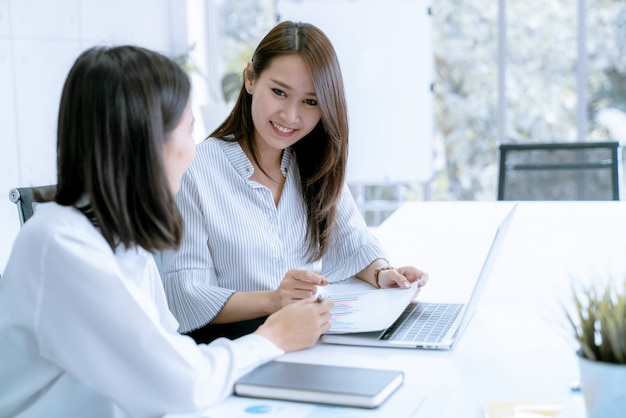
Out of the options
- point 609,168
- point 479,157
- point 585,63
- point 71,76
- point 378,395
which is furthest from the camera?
point 479,157

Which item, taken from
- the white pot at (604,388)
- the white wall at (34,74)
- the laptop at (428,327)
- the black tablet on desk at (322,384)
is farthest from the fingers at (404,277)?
the white wall at (34,74)

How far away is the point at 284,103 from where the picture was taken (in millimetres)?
1770

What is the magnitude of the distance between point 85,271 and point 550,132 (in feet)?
13.8

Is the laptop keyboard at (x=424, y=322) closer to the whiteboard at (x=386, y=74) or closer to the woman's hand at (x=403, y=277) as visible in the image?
the woman's hand at (x=403, y=277)

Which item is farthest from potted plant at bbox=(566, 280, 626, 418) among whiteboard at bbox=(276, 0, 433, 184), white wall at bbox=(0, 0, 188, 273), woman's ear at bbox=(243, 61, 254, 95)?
whiteboard at bbox=(276, 0, 433, 184)

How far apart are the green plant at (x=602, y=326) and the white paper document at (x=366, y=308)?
491 millimetres

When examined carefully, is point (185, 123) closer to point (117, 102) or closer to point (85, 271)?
point (117, 102)

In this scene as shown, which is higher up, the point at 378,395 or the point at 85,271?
the point at 85,271

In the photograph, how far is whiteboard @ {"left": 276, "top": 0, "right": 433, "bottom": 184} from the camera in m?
4.52

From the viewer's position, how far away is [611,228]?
7.52 ft

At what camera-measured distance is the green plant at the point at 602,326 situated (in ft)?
2.71

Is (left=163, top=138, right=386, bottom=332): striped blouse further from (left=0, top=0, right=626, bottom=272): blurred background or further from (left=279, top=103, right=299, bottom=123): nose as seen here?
(left=0, top=0, right=626, bottom=272): blurred background

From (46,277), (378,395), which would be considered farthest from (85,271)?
(378,395)

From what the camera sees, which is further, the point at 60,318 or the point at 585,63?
the point at 585,63
